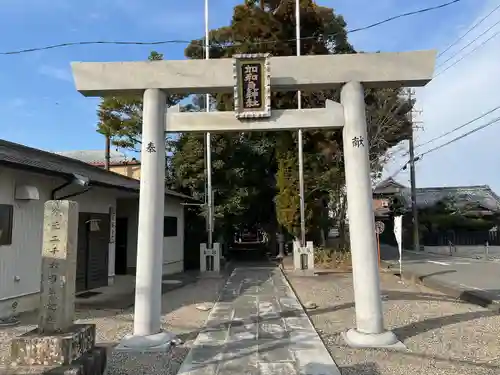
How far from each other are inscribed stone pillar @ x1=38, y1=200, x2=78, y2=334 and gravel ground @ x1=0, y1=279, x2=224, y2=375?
122 centimetres

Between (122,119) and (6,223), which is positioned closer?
(6,223)

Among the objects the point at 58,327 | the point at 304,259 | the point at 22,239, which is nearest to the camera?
the point at 58,327

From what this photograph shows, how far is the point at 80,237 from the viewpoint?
11.7 metres

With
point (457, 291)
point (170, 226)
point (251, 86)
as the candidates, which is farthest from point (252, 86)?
point (170, 226)

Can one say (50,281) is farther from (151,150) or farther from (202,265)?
(202,265)

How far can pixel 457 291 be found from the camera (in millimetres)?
11914

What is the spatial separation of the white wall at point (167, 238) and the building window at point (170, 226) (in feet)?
0.49

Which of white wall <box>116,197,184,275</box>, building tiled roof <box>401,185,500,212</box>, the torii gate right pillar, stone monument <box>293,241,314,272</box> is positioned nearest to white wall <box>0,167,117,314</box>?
white wall <box>116,197,184,275</box>

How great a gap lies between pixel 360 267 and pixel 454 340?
198cm

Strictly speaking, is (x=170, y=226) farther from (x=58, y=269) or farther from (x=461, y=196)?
(x=461, y=196)

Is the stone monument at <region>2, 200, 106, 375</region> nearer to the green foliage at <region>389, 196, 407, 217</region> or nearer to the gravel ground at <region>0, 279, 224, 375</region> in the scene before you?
the gravel ground at <region>0, 279, 224, 375</region>

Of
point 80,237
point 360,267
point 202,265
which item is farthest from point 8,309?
point 202,265

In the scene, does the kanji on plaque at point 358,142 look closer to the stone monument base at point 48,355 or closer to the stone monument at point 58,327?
the stone monument at point 58,327

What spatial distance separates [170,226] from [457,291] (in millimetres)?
11196
